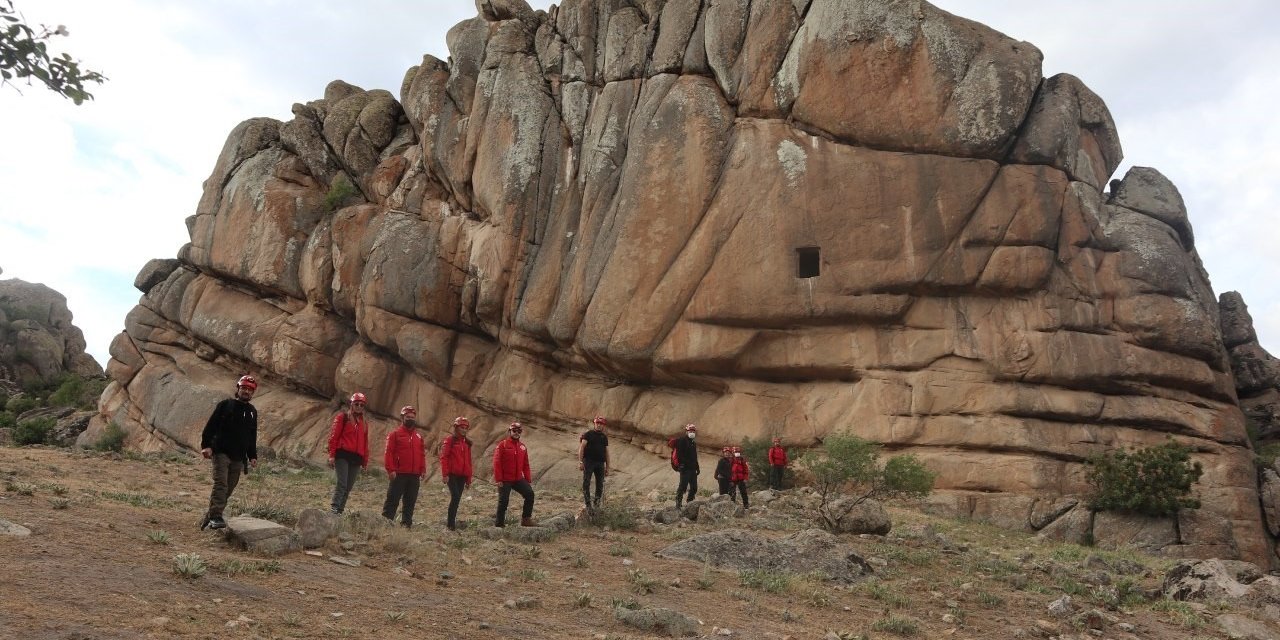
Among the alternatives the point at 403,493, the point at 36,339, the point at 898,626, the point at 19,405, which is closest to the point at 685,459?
the point at 403,493

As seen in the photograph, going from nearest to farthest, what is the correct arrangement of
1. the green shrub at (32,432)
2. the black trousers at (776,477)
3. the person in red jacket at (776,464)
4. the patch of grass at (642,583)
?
1. the patch of grass at (642,583)
2. the person in red jacket at (776,464)
3. the black trousers at (776,477)
4. the green shrub at (32,432)

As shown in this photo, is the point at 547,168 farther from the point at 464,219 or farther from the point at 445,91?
the point at 445,91

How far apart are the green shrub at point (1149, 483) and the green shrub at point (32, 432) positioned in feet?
131

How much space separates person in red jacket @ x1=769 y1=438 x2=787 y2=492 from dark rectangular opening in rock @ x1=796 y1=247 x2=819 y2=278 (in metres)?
5.71

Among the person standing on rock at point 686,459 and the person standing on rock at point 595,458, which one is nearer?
the person standing on rock at point 595,458

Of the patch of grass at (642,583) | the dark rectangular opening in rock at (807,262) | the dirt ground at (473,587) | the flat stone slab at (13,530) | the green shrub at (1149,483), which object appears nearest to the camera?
the dirt ground at (473,587)

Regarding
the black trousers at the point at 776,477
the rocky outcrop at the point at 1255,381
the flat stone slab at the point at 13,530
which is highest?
the rocky outcrop at the point at 1255,381

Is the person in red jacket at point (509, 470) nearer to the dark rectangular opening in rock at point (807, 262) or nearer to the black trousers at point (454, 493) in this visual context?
the black trousers at point (454, 493)

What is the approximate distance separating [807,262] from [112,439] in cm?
2969

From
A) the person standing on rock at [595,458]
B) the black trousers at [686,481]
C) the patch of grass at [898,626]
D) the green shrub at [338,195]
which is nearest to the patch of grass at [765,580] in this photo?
the patch of grass at [898,626]

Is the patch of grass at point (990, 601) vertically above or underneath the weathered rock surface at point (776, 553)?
underneath

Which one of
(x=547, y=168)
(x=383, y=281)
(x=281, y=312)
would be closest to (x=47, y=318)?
(x=281, y=312)

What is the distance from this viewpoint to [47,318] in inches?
2662

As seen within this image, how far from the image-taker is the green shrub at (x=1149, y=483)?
23578 millimetres
